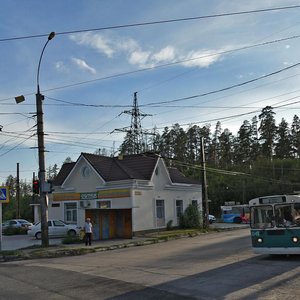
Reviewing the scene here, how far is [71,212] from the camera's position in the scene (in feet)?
129

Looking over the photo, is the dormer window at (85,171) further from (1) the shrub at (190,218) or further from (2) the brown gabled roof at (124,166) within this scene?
(1) the shrub at (190,218)

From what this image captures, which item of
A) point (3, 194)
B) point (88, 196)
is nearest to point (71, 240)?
point (3, 194)

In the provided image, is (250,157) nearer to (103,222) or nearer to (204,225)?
(204,225)

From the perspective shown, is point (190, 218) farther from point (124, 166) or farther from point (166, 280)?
point (166, 280)

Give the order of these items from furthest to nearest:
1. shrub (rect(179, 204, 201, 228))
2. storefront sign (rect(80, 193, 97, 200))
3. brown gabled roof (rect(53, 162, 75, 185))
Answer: brown gabled roof (rect(53, 162, 75, 185)) → shrub (rect(179, 204, 201, 228)) → storefront sign (rect(80, 193, 97, 200))

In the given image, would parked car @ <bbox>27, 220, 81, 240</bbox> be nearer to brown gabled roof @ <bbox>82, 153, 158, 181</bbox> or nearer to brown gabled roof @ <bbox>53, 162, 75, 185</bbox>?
brown gabled roof @ <bbox>82, 153, 158, 181</bbox>

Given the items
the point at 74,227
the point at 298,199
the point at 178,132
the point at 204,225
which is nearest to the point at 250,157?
the point at 178,132

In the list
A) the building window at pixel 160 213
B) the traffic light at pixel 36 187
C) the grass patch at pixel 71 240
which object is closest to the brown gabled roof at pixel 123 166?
the building window at pixel 160 213

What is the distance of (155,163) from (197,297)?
2906 centimetres

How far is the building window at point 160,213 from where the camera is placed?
37.9 meters

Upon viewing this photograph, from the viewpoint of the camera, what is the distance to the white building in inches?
1358

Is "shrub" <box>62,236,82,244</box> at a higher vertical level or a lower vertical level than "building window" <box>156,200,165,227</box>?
lower

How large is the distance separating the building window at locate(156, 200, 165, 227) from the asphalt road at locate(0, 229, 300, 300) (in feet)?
67.4

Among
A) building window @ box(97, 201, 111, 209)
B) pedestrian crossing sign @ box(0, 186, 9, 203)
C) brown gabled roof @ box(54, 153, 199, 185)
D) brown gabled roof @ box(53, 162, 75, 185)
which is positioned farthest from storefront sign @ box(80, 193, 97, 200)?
pedestrian crossing sign @ box(0, 186, 9, 203)
